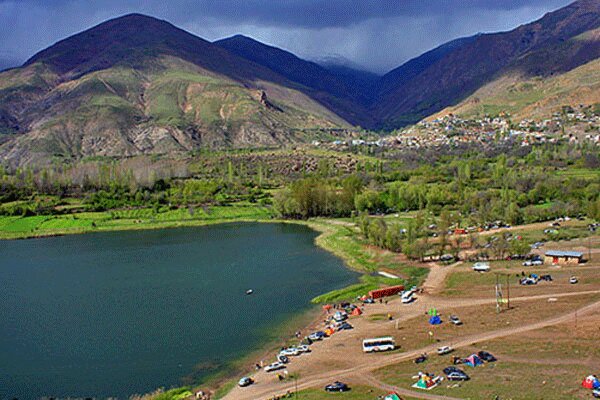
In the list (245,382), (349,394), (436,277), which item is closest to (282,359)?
(245,382)

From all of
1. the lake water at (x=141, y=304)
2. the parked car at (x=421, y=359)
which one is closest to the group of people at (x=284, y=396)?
the lake water at (x=141, y=304)

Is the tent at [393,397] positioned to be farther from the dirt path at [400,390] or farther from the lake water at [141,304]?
the lake water at [141,304]

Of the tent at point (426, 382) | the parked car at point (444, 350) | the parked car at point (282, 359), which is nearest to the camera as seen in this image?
the tent at point (426, 382)

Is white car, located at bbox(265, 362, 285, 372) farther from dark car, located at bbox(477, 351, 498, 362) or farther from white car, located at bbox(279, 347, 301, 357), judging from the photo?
dark car, located at bbox(477, 351, 498, 362)

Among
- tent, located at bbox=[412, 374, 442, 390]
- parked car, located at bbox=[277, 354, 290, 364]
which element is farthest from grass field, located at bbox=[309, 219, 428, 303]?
tent, located at bbox=[412, 374, 442, 390]

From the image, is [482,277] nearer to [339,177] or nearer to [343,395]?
[343,395]

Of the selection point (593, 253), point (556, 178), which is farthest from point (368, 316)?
point (556, 178)

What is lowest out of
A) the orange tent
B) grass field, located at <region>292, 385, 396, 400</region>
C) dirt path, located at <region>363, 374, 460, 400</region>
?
grass field, located at <region>292, 385, 396, 400</region>
